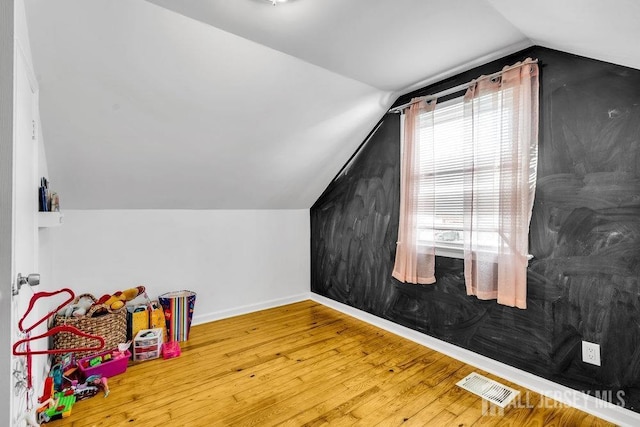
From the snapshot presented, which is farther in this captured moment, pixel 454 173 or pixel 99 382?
pixel 454 173

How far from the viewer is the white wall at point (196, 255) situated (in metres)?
2.69

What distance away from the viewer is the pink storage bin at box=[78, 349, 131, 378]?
2176 mm

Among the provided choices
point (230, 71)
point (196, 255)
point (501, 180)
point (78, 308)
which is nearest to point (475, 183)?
point (501, 180)

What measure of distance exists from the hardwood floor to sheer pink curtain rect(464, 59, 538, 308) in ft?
2.24

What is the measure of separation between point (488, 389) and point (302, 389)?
1.24 meters

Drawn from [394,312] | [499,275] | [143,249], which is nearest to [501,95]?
[499,275]

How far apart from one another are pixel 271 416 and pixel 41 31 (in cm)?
239

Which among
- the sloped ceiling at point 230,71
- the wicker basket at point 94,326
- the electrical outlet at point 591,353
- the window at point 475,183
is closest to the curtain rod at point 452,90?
the window at point 475,183

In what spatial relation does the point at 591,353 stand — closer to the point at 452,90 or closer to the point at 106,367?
the point at 452,90

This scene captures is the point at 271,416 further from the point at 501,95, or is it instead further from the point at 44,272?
the point at 501,95

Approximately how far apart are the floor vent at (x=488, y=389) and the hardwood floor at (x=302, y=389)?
54 millimetres

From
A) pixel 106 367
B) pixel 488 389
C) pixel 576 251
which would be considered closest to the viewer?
pixel 576 251

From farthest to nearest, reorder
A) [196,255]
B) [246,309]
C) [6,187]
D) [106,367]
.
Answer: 1. [246,309]
2. [196,255]
3. [106,367]
4. [6,187]

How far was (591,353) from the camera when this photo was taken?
1.85 m
